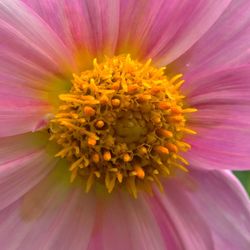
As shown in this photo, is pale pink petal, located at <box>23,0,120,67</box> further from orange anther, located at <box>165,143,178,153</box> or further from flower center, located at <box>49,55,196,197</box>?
orange anther, located at <box>165,143,178,153</box>

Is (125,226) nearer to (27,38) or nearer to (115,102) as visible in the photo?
(115,102)

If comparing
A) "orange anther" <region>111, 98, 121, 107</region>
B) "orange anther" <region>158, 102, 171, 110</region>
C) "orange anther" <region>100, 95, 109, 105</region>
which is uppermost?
"orange anther" <region>100, 95, 109, 105</region>

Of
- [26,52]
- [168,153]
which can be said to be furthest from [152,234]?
[26,52]

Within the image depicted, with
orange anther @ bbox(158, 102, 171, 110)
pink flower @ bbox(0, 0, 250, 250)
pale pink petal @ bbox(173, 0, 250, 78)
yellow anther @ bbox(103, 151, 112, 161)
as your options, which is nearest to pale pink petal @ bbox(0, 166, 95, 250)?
pink flower @ bbox(0, 0, 250, 250)

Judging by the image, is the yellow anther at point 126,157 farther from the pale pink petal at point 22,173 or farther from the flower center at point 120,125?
the pale pink petal at point 22,173

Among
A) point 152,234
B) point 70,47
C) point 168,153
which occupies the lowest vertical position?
point 152,234

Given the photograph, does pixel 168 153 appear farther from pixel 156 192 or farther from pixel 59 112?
pixel 59 112

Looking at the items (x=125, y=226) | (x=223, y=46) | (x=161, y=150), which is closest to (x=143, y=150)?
(x=161, y=150)
